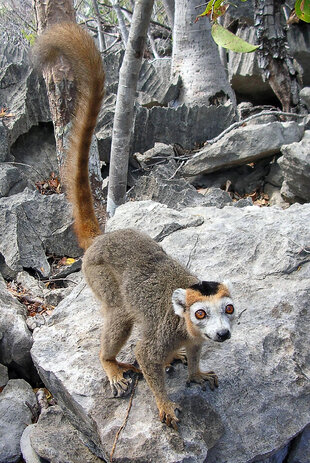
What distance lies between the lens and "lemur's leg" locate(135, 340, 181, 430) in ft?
9.68

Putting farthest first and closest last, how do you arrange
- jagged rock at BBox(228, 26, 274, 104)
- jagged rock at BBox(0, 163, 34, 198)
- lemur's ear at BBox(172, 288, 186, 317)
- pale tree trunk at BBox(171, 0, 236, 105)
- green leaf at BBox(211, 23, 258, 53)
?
jagged rock at BBox(228, 26, 274, 104)
pale tree trunk at BBox(171, 0, 236, 105)
jagged rock at BBox(0, 163, 34, 198)
lemur's ear at BBox(172, 288, 186, 317)
green leaf at BBox(211, 23, 258, 53)

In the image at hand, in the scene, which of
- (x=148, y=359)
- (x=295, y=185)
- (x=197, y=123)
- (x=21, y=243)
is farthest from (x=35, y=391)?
(x=197, y=123)

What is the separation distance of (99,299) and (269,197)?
4.18m

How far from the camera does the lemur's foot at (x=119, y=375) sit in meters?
3.18

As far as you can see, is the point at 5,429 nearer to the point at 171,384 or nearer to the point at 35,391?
the point at 35,391

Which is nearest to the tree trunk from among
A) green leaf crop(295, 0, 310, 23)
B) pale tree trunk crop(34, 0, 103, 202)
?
pale tree trunk crop(34, 0, 103, 202)

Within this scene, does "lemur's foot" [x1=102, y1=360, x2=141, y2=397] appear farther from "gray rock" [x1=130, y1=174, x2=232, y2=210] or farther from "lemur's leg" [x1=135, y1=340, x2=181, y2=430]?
"gray rock" [x1=130, y1=174, x2=232, y2=210]

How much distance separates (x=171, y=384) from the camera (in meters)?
3.35

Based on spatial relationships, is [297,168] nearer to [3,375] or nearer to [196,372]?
[196,372]

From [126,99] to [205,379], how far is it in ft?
12.8

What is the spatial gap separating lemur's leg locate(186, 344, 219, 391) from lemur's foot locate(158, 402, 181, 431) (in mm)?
303

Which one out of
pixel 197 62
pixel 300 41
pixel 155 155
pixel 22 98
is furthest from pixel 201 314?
pixel 300 41

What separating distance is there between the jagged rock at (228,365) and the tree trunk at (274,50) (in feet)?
14.3

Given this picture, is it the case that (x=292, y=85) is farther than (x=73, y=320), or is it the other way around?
(x=292, y=85)
